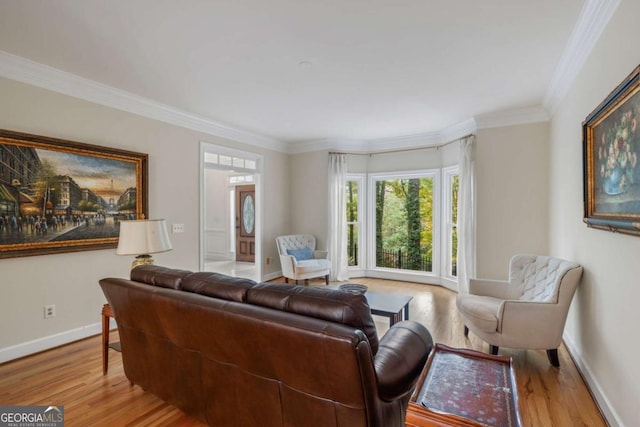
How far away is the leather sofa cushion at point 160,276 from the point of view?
1.89 meters

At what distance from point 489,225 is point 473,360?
3.41 meters

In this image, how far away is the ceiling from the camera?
2.05 metres

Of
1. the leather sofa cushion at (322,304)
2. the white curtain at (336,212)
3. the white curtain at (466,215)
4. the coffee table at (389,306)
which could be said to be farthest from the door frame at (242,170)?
the white curtain at (466,215)

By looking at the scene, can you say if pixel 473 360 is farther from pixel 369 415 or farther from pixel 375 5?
pixel 375 5

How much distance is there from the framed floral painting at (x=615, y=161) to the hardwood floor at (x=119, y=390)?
1.22 metres

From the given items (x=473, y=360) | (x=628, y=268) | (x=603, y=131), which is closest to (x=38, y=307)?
(x=473, y=360)

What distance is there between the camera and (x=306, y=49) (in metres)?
2.54

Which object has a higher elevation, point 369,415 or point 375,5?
point 375,5

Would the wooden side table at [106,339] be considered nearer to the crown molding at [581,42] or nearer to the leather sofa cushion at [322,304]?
the leather sofa cushion at [322,304]

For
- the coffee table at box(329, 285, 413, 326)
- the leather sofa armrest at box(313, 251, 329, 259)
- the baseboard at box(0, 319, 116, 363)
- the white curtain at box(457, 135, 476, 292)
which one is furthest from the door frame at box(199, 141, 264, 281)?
the white curtain at box(457, 135, 476, 292)

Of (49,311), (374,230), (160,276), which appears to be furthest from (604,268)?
(49,311)

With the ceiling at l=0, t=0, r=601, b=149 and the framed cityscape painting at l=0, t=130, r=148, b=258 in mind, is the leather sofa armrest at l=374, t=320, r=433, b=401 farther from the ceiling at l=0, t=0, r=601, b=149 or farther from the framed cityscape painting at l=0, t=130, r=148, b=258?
the framed cityscape painting at l=0, t=130, r=148, b=258

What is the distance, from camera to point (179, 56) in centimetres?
264

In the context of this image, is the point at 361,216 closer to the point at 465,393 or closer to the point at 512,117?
the point at 512,117
